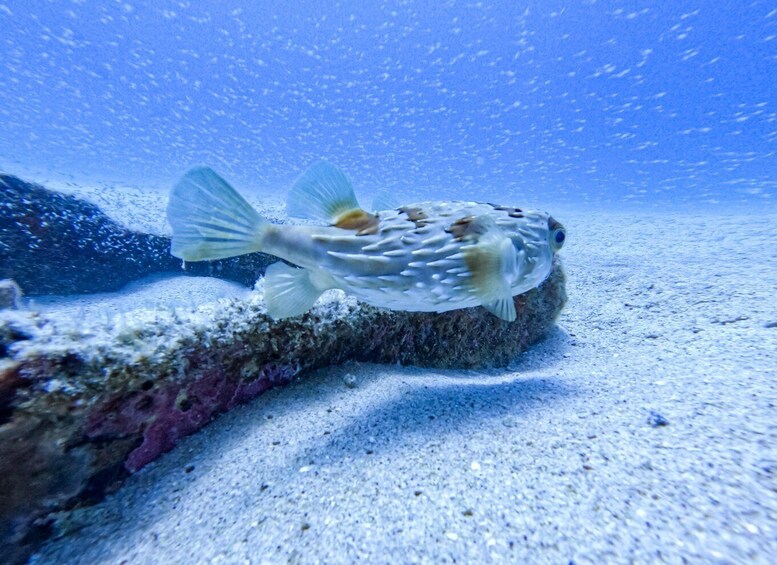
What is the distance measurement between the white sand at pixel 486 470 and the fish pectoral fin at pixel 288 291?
75cm

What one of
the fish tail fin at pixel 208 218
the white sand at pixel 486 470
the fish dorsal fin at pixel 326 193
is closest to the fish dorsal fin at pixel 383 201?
the fish dorsal fin at pixel 326 193

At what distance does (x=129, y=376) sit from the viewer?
1.78 m

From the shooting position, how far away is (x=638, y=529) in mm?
1144

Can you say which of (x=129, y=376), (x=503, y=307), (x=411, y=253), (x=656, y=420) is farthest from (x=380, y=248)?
(x=656, y=420)

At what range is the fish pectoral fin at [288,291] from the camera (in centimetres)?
210

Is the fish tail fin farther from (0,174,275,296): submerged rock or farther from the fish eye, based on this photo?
(0,174,275,296): submerged rock

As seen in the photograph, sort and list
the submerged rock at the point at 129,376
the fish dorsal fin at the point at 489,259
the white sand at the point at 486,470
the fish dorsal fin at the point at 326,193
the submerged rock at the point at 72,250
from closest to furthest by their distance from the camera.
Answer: the white sand at the point at 486,470, the submerged rock at the point at 129,376, the fish dorsal fin at the point at 489,259, the fish dorsal fin at the point at 326,193, the submerged rock at the point at 72,250

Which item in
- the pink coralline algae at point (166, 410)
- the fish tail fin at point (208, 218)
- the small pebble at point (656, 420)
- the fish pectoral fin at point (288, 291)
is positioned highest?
the fish tail fin at point (208, 218)

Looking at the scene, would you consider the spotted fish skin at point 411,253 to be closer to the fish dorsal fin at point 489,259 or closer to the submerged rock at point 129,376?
the fish dorsal fin at point 489,259

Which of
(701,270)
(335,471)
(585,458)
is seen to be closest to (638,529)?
(585,458)

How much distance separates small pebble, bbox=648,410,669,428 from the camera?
5.58ft

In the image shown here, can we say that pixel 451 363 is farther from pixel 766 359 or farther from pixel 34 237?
pixel 34 237

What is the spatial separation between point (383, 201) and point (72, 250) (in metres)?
6.87

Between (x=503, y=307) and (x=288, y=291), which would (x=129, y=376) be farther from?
(x=503, y=307)
